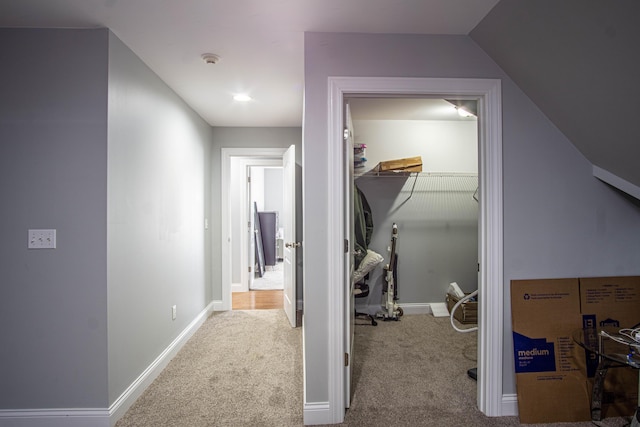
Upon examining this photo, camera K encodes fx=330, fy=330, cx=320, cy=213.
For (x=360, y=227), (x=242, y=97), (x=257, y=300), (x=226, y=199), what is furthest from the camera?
(x=257, y=300)

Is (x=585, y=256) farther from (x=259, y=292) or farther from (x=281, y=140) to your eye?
(x=259, y=292)

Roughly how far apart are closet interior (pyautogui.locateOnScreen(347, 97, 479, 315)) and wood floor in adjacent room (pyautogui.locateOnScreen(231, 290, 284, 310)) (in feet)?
4.14

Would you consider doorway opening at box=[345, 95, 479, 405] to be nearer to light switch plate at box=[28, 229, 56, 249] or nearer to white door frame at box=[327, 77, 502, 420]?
white door frame at box=[327, 77, 502, 420]

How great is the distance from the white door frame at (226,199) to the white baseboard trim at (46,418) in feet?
7.36

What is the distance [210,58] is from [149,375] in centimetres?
230

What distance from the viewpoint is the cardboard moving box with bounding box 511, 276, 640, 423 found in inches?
76.1

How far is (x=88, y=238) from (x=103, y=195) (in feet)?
0.86

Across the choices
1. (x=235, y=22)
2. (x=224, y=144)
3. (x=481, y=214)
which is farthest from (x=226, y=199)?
(x=481, y=214)

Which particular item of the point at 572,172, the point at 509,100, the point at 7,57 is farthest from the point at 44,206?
the point at 572,172

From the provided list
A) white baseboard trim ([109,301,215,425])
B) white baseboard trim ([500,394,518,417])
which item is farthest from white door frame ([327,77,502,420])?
white baseboard trim ([109,301,215,425])

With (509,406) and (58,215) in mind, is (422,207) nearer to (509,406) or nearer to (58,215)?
(509,406)

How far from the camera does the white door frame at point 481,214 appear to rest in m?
1.92

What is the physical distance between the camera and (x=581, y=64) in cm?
159

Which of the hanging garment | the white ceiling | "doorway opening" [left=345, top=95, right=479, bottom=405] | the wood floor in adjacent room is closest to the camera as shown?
the white ceiling
